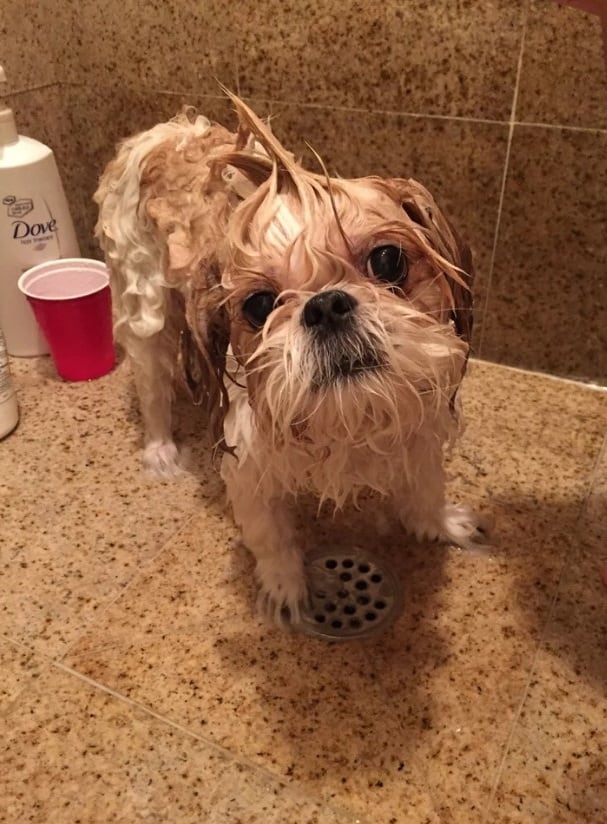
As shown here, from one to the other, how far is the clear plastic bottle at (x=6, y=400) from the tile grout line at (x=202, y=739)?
0.76 metres

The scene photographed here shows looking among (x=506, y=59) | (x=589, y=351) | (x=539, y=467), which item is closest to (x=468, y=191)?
(x=506, y=59)

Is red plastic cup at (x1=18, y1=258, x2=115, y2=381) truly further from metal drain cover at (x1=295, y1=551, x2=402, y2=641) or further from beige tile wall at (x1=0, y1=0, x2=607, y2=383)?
metal drain cover at (x1=295, y1=551, x2=402, y2=641)

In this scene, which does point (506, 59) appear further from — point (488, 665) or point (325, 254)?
point (488, 665)

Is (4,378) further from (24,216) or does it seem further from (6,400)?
(24,216)

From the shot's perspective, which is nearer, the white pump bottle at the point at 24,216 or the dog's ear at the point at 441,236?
the dog's ear at the point at 441,236

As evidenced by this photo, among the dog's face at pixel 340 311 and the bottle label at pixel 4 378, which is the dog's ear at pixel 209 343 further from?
A: the bottle label at pixel 4 378

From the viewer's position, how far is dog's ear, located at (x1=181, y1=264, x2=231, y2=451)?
109 centimetres

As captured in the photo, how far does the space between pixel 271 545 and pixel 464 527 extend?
0.43m

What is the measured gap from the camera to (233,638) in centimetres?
135

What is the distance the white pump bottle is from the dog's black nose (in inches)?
55.8

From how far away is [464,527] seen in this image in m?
1.50

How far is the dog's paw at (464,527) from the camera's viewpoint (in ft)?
4.89

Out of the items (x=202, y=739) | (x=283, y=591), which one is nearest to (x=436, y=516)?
(x=283, y=591)

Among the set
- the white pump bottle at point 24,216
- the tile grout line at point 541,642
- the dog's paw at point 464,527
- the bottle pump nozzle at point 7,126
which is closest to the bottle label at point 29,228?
the white pump bottle at point 24,216
